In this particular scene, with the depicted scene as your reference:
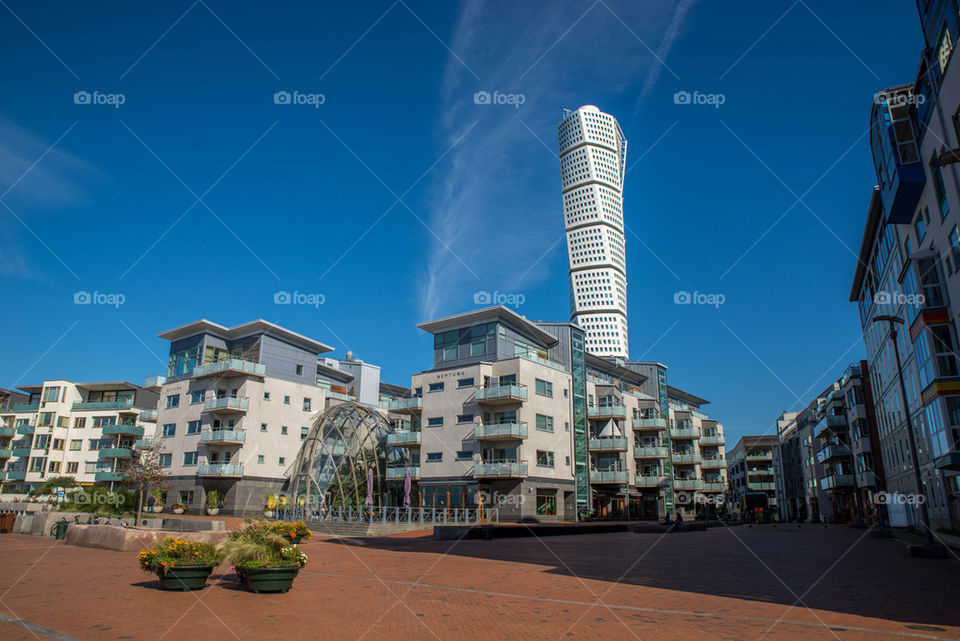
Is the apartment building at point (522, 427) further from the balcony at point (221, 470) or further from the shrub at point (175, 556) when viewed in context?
the shrub at point (175, 556)

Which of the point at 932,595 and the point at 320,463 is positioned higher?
the point at 320,463

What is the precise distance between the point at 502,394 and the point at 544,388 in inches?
230

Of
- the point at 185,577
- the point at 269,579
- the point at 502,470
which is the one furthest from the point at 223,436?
the point at 269,579

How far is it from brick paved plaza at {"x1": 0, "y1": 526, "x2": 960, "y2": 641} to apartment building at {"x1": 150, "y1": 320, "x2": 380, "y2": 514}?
113ft

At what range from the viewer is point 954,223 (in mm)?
23531

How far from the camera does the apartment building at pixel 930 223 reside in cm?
2277

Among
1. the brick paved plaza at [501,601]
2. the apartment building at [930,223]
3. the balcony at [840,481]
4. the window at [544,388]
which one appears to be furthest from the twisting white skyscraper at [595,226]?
the brick paved plaza at [501,601]

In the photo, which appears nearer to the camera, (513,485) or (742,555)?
(742,555)

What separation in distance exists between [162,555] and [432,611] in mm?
5719

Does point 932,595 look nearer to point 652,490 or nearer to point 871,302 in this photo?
point 871,302

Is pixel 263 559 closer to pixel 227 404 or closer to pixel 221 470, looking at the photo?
pixel 221 470

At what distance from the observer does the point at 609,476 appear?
5719 cm

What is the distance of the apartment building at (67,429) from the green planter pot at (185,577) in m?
66.6

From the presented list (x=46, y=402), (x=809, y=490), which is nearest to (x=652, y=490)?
(x=809, y=490)
